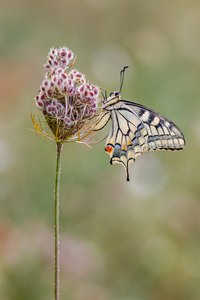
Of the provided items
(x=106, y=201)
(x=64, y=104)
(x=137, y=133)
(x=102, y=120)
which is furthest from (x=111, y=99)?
(x=106, y=201)

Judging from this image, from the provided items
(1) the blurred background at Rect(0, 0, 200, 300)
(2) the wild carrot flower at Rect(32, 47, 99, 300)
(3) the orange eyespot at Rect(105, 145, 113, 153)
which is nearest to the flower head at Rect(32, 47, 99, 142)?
(2) the wild carrot flower at Rect(32, 47, 99, 300)

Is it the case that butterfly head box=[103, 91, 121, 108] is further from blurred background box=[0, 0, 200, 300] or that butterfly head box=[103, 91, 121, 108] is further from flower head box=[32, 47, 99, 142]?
blurred background box=[0, 0, 200, 300]

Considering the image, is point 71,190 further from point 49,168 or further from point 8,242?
point 8,242

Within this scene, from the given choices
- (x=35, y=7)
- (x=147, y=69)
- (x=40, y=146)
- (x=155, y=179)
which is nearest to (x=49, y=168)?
(x=40, y=146)

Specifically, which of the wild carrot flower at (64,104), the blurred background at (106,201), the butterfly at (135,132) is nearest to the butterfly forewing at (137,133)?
the butterfly at (135,132)

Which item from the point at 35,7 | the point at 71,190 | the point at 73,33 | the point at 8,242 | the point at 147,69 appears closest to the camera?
the point at 8,242

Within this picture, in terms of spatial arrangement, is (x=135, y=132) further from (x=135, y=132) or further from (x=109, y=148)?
(x=109, y=148)

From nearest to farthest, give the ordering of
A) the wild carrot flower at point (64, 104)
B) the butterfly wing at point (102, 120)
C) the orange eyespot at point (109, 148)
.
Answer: the wild carrot flower at point (64, 104) → the butterfly wing at point (102, 120) → the orange eyespot at point (109, 148)

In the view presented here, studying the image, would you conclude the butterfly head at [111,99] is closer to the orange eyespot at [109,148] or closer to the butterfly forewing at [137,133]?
the butterfly forewing at [137,133]
